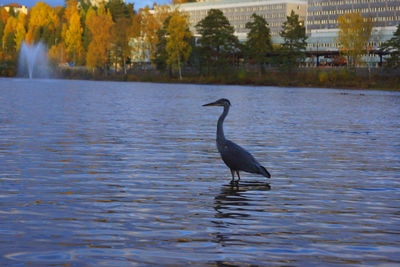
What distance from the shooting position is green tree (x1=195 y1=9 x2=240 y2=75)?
112 m

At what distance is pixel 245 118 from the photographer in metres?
33.8

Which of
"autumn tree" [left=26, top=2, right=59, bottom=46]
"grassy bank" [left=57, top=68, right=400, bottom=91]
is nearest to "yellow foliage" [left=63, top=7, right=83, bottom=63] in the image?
"autumn tree" [left=26, top=2, right=59, bottom=46]

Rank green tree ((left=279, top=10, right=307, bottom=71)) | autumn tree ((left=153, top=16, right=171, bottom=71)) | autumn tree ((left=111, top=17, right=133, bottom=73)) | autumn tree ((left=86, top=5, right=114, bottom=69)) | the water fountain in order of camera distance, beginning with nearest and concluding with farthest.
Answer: green tree ((left=279, top=10, right=307, bottom=71)), autumn tree ((left=153, top=16, right=171, bottom=71)), autumn tree ((left=111, top=17, right=133, bottom=73)), autumn tree ((left=86, top=5, right=114, bottom=69)), the water fountain

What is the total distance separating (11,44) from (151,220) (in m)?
195

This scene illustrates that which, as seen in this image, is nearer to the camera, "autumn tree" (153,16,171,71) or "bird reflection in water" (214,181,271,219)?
"bird reflection in water" (214,181,271,219)

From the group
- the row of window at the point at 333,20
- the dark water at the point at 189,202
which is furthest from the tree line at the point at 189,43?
the dark water at the point at 189,202

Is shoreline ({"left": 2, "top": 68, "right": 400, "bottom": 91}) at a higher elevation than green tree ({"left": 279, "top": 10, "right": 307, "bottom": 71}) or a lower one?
lower

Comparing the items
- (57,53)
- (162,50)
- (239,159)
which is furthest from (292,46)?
(239,159)

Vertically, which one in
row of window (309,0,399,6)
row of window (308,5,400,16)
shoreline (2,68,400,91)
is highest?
row of window (309,0,399,6)

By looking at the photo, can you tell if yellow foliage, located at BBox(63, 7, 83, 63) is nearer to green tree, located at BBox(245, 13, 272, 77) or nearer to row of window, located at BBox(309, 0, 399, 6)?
row of window, located at BBox(309, 0, 399, 6)

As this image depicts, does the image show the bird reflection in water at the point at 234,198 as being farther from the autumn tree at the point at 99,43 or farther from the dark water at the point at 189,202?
the autumn tree at the point at 99,43

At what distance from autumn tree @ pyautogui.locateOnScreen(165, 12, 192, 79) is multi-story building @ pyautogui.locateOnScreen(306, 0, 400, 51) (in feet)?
123

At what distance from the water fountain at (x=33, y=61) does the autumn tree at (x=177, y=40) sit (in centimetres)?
5342

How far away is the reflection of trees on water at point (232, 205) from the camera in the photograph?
891 cm
